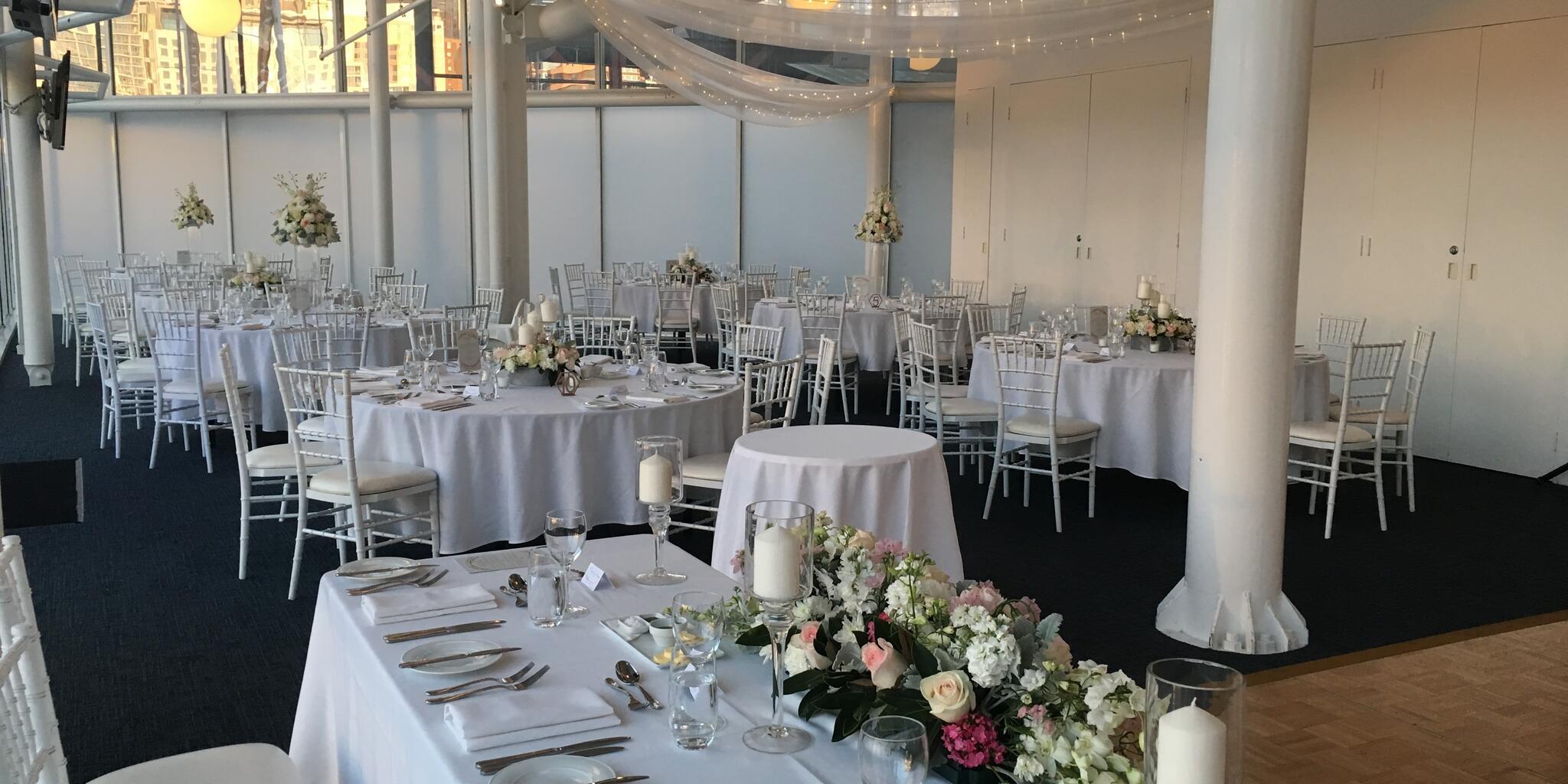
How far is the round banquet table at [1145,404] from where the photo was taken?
6648mm

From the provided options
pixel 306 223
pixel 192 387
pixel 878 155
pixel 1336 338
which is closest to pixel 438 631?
pixel 192 387

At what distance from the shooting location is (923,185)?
A: 15.2 metres

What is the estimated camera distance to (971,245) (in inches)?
518

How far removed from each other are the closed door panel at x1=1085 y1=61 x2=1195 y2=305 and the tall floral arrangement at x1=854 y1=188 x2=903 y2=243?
6.27ft

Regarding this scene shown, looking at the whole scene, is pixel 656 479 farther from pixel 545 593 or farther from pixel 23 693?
pixel 23 693

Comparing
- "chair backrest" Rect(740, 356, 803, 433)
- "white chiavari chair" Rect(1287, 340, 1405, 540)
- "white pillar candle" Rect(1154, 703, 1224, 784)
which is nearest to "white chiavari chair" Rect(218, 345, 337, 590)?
"chair backrest" Rect(740, 356, 803, 433)

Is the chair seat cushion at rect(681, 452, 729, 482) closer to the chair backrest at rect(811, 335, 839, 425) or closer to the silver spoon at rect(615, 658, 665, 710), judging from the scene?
the chair backrest at rect(811, 335, 839, 425)

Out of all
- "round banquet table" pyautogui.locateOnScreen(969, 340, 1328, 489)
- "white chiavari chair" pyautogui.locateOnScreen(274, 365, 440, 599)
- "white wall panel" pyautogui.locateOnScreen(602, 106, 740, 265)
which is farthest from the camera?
"white wall panel" pyautogui.locateOnScreen(602, 106, 740, 265)

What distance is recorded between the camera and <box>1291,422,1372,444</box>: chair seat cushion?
638cm

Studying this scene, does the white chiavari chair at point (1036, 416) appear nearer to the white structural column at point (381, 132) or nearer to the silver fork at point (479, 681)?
the silver fork at point (479, 681)

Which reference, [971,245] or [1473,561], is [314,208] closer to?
[971,245]

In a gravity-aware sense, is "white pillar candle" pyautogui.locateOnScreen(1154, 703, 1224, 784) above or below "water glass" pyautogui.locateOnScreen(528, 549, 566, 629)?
above

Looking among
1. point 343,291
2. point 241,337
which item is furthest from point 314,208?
point 241,337

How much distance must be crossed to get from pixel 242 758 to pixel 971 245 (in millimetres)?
11429
